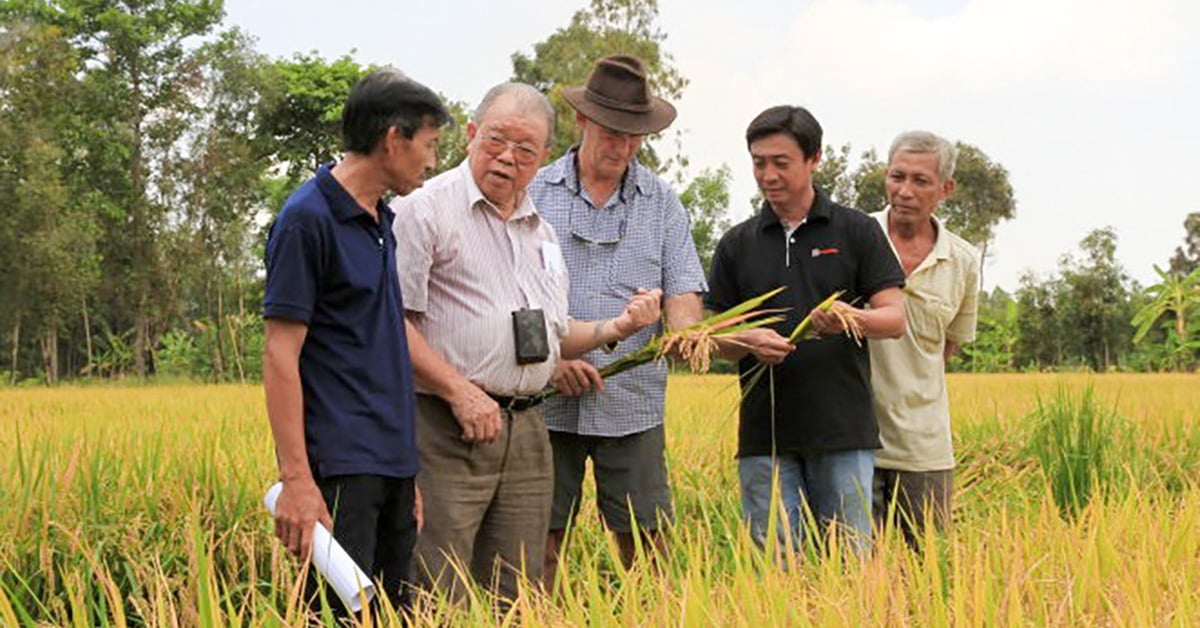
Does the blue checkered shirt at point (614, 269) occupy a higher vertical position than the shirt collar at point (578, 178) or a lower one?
lower

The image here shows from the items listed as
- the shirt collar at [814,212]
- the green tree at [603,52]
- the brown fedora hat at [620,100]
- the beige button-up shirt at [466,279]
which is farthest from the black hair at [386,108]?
the green tree at [603,52]

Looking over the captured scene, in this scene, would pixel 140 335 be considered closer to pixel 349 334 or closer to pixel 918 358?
pixel 918 358

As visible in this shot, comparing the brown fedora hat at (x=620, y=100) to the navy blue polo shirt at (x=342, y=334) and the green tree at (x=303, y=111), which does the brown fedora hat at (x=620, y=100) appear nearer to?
the navy blue polo shirt at (x=342, y=334)

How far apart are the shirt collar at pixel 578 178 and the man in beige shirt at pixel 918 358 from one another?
0.70 metres

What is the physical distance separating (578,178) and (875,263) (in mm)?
872

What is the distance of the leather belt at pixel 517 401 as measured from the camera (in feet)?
9.80

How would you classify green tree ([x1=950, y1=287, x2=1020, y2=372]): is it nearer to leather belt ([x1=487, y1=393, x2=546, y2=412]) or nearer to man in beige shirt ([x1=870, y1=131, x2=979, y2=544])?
man in beige shirt ([x1=870, y1=131, x2=979, y2=544])

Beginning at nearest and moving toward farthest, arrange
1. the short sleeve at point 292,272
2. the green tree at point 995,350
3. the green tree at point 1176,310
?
the short sleeve at point 292,272, the green tree at point 1176,310, the green tree at point 995,350

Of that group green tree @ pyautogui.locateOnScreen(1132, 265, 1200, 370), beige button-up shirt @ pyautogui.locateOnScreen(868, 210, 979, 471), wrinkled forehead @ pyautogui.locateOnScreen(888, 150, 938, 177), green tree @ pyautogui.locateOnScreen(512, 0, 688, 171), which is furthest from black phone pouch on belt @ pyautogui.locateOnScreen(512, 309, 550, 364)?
green tree @ pyautogui.locateOnScreen(512, 0, 688, 171)

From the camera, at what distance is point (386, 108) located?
8.22 ft

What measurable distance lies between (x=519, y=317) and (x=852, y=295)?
97cm

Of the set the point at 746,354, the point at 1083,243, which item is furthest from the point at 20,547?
the point at 1083,243

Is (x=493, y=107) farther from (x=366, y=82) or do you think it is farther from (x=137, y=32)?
(x=137, y=32)

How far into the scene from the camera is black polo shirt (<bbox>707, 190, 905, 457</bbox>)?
327 centimetres
